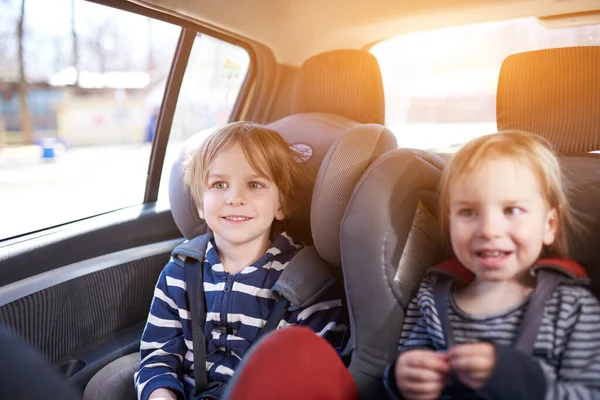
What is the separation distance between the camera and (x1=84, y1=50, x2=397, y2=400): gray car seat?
1.66 metres

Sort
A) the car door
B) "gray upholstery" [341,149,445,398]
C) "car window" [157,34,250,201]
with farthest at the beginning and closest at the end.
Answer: "car window" [157,34,250,201] < the car door < "gray upholstery" [341,149,445,398]

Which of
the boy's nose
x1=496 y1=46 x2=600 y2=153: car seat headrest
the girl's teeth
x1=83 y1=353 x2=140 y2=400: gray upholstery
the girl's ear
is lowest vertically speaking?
x1=83 y1=353 x2=140 y2=400: gray upholstery

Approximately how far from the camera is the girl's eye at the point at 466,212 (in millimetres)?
1196

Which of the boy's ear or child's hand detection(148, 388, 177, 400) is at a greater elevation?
the boy's ear

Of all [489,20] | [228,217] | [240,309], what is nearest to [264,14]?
[489,20]

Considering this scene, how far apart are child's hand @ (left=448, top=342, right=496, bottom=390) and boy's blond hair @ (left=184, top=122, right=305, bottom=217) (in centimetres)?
94

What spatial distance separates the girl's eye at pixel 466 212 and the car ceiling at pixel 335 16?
1476mm

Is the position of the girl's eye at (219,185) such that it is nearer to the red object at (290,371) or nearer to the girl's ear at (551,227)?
the red object at (290,371)

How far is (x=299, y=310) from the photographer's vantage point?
1.77 meters

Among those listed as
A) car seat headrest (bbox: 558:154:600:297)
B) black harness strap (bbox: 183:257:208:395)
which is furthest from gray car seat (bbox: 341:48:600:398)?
black harness strap (bbox: 183:257:208:395)

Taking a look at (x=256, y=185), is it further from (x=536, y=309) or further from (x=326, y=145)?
(x=536, y=309)

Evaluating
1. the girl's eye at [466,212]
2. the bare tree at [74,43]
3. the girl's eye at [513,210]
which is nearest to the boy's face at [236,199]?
the girl's eye at [466,212]

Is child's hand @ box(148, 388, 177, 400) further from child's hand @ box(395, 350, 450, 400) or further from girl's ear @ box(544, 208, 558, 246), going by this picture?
girl's ear @ box(544, 208, 558, 246)

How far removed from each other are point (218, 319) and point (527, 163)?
42.4 inches
